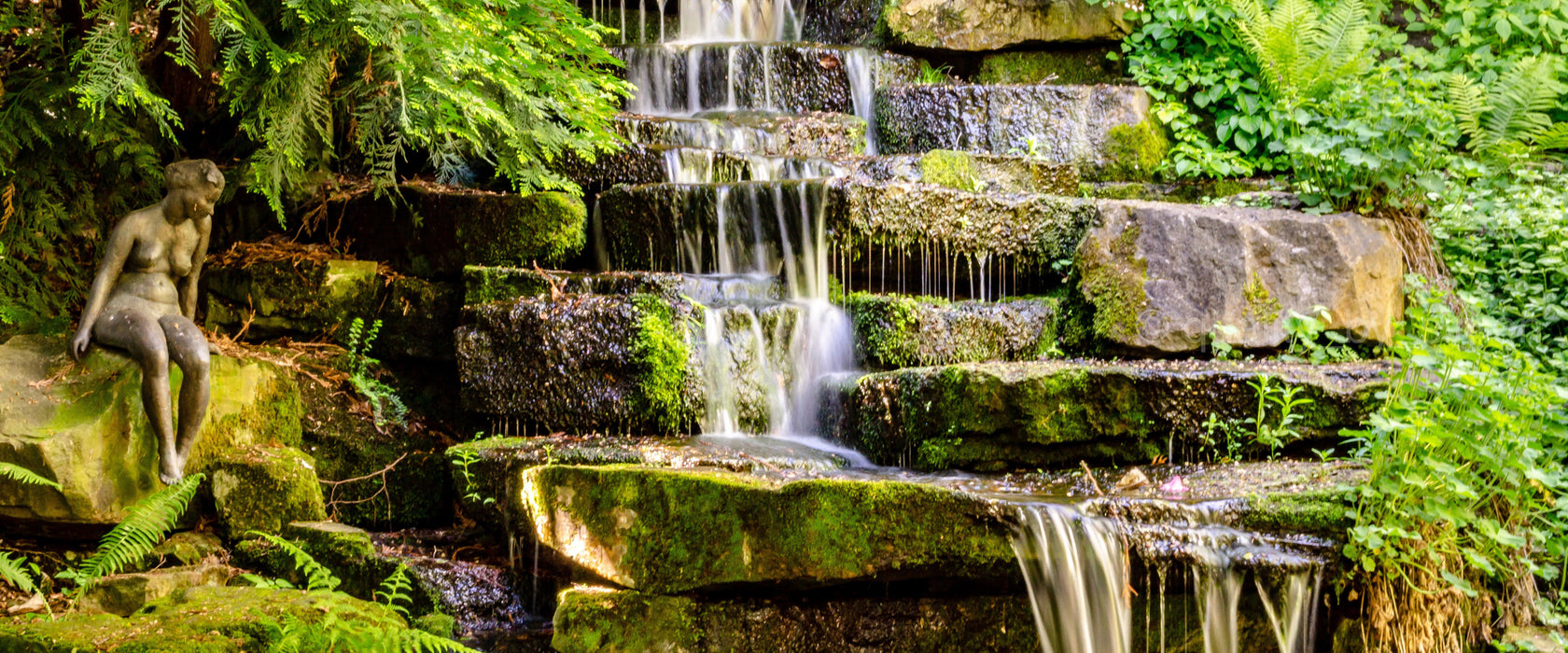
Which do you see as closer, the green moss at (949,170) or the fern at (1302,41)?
the green moss at (949,170)

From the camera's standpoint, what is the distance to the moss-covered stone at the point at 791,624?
3713 mm

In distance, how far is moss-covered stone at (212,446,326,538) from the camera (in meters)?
4.69

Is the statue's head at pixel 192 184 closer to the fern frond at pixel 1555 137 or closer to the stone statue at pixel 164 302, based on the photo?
the stone statue at pixel 164 302

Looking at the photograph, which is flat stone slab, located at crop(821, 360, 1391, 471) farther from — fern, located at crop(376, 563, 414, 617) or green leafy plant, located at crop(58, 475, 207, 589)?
green leafy plant, located at crop(58, 475, 207, 589)

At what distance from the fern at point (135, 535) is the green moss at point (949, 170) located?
14.2 ft

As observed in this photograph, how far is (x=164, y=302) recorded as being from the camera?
4.77m

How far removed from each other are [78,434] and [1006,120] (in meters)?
6.08

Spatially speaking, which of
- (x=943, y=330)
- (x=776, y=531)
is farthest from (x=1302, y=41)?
(x=776, y=531)

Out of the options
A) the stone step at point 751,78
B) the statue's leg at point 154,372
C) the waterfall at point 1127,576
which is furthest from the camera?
the stone step at point 751,78

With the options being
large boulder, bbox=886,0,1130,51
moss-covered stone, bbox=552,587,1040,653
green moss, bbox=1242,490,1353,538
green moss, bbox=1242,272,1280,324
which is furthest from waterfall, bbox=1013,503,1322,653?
large boulder, bbox=886,0,1130,51

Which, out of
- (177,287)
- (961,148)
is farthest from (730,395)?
(961,148)

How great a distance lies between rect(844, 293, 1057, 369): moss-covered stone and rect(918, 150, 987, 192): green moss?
4.17 ft

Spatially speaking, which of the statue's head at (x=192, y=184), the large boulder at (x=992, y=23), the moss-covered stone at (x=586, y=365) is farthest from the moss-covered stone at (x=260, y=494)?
the large boulder at (x=992, y=23)

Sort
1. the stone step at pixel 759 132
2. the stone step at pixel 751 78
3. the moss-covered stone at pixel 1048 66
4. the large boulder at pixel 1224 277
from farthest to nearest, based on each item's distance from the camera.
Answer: the moss-covered stone at pixel 1048 66, the stone step at pixel 751 78, the stone step at pixel 759 132, the large boulder at pixel 1224 277
